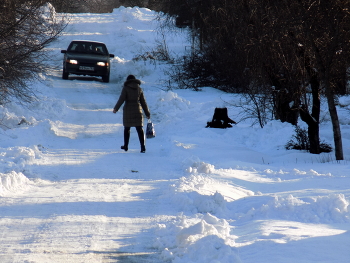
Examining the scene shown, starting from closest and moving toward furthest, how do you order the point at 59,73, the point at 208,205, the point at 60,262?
1. the point at 60,262
2. the point at 208,205
3. the point at 59,73

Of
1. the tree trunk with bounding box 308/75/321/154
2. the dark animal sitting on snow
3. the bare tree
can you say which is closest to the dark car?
the dark animal sitting on snow

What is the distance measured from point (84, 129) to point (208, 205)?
8.09m

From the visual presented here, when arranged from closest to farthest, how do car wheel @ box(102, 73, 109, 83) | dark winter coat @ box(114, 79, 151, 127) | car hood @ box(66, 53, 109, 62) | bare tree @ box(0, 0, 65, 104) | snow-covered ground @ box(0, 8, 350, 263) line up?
snow-covered ground @ box(0, 8, 350, 263)
bare tree @ box(0, 0, 65, 104)
dark winter coat @ box(114, 79, 151, 127)
car hood @ box(66, 53, 109, 62)
car wheel @ box(102, 73, 109, 83)

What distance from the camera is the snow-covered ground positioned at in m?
4.39

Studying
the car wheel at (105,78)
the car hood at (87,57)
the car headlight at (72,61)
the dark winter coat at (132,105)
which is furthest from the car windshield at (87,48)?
the dark winter coat at (132,105)

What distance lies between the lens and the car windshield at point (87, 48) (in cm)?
2222

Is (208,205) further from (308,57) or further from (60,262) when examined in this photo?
(308,57)

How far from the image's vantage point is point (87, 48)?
22.5 m

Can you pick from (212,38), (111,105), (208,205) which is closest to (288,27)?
(208,205)

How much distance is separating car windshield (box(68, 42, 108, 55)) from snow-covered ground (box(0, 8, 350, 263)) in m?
6.42

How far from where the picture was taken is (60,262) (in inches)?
162

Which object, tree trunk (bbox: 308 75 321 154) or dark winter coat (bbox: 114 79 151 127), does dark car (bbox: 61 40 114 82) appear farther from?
tree trunk (bbox: 308 75 321 154)

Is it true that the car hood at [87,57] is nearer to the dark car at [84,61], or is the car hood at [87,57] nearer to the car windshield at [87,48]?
the dark car at [84,61]

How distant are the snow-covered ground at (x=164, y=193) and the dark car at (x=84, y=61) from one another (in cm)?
540
